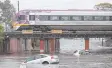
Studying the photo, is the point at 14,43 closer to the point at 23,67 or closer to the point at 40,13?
the point at 40,13

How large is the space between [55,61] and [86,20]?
2842 cm

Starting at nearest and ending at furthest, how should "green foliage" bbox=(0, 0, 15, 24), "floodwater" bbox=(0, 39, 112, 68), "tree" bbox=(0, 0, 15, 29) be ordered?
"floodwater" bbox=(0, 39, 112, 68)
"tree" bbox=(0, 0, 15, 29)
"green foliage" bbox=(0, 0, 15, 24)

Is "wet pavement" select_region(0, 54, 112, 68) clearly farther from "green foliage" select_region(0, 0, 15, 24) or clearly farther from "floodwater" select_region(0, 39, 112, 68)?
"green foliage" select_region(0, 0, 15, 24)

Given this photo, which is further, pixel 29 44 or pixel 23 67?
pixel 29 44

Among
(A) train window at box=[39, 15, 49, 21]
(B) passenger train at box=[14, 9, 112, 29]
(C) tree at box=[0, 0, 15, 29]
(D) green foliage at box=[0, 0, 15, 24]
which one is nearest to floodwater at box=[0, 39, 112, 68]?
(B) passenger train at box=[14, 9, 112, 29]

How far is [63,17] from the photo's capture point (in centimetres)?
6266

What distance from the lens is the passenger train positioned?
6178 cm

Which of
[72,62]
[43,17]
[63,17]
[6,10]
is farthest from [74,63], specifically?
[6,10]

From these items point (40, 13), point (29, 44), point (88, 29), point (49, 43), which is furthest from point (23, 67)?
point (29, 44)

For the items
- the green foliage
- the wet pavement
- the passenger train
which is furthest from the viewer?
the green foliage

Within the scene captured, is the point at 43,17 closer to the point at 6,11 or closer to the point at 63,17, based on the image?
the point at 63,17

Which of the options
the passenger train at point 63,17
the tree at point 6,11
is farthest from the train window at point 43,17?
the tree at point 6,11

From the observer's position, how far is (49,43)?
71.0 metres

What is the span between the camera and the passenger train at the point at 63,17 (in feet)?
203
